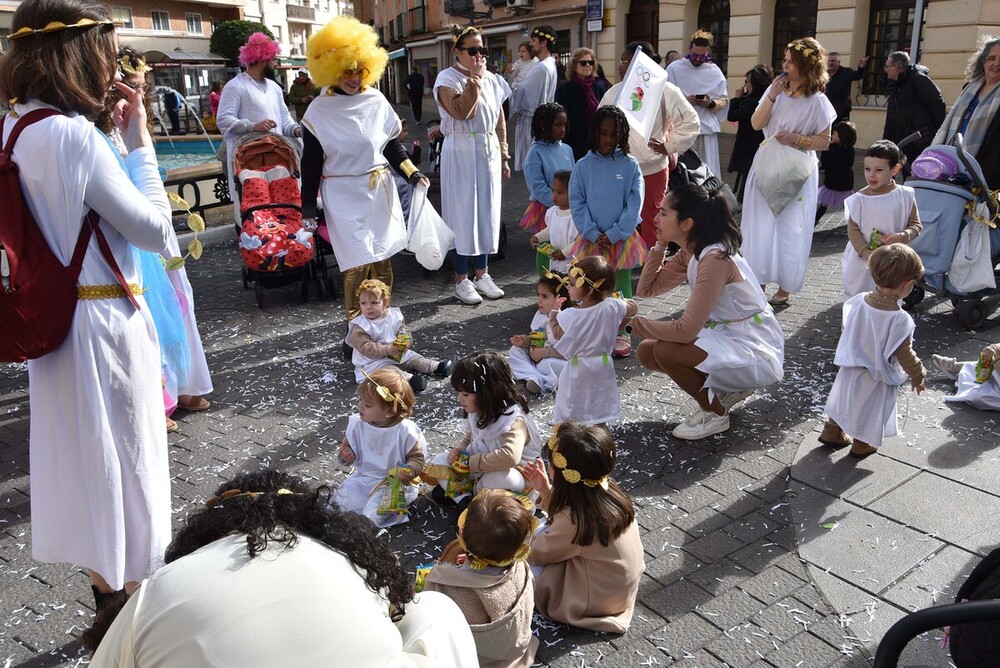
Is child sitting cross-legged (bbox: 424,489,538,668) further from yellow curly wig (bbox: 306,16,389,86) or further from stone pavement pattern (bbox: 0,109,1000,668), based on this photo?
yellow curly wig (bbox: 306,16,389,86)

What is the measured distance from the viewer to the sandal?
5145mm

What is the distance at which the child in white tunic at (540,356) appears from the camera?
527 centimetres

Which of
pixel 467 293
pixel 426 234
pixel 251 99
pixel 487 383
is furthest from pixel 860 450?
pixel 251 99

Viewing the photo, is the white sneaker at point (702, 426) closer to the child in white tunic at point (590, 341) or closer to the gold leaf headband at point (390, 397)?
the child in white tunic at point (590, 341)

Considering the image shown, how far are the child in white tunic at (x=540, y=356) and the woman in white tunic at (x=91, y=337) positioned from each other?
2.73m

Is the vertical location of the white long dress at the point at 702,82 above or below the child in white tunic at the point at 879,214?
above

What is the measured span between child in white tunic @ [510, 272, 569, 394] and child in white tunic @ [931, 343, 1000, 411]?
7.83 ft

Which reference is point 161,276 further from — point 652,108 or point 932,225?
point 932,225

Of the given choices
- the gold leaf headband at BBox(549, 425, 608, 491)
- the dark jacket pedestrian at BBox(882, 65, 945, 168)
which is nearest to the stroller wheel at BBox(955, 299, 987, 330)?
the dark jacket pedestrian at BBox(882, 65, 945, 168)

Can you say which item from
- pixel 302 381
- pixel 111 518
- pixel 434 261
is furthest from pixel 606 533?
pixel 434 261

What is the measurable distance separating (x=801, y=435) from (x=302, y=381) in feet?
10.4

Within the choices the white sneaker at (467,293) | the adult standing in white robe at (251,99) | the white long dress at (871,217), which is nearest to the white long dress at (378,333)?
the white sneaker at (467,293)

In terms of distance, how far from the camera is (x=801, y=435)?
461 centimetres

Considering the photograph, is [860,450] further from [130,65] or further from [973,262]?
[130,65]
